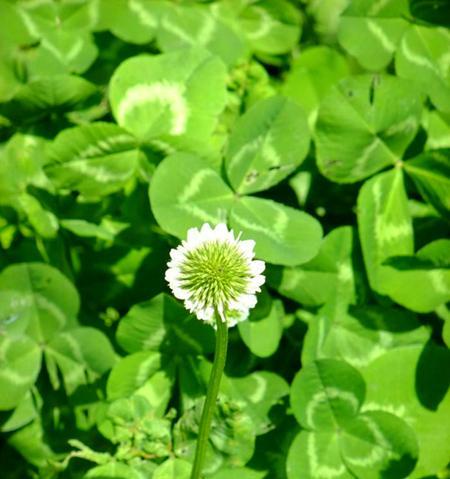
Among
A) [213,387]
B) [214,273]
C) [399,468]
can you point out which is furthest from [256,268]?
[399,468]

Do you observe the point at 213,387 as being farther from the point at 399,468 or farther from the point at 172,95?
the point at 172,95

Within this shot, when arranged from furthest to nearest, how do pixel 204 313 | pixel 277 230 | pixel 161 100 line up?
1. pixel 161 100
2. pixel 277 230
3. pixel 204 313

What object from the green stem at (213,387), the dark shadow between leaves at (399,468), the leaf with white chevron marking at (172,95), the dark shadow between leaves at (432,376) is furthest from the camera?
the leaf with white chevron marking at (172,95)

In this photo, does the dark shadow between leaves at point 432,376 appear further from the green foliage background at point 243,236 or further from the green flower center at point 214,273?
the green flower center at point 214,273

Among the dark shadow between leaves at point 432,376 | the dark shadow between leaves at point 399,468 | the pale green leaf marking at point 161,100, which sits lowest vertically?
the dark shadow between leaves at point 399,468


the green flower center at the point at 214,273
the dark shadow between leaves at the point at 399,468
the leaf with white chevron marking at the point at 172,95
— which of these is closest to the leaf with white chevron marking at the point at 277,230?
the leaf with white chevron marking at the point at 172,95

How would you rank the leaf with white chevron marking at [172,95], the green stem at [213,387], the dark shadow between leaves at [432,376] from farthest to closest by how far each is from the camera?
the leaf with white chevron marking at [172,95] < the dark shadow between leaves at [432,376] < the green stem at [213,387]

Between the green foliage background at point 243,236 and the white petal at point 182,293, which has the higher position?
the white petal at point 182,293
